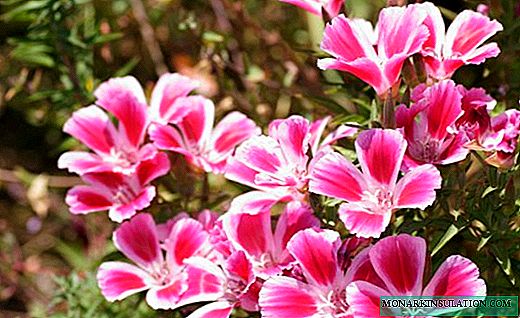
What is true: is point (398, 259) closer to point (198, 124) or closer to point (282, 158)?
point (282, 158)

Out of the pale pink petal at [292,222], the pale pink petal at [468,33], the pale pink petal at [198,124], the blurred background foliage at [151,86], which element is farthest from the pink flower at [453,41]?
the pale pink petal at [198,124]

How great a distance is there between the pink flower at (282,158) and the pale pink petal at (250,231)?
1.6 inches

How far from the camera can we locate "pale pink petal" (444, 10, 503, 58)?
114cm

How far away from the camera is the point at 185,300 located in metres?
1.19

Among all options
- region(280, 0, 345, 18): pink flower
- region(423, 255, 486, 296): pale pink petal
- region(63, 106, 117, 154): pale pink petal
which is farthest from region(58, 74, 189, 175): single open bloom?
region(423, 255, 486, 296): pale pink petal

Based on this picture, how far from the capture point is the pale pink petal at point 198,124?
4.45ft

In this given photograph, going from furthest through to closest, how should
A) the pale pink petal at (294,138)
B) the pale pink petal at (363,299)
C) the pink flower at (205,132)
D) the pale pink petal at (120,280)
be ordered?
the pink flower at (205,132) < the pale pink petal at (120,280) < the pale pink petal at (294,138) < the pale pink petal at (363,299)

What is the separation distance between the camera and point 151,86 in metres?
1.74

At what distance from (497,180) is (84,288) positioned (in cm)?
74

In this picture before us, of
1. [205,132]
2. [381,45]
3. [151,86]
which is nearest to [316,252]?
[381,45]

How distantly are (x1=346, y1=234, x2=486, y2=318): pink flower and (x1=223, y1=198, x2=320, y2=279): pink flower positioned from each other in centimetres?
13

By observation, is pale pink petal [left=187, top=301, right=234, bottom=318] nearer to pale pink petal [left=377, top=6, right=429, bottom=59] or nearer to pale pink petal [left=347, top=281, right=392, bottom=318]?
pale pink petal [left=347, top=281, right=392, bottom=318]

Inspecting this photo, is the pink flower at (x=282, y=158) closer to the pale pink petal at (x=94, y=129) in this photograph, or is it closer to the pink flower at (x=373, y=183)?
the pink flower at (x=373, y=183)

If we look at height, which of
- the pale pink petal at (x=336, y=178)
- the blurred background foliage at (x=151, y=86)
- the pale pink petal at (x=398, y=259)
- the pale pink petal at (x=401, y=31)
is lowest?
the blurred background foliage at (x=151, y=86)
